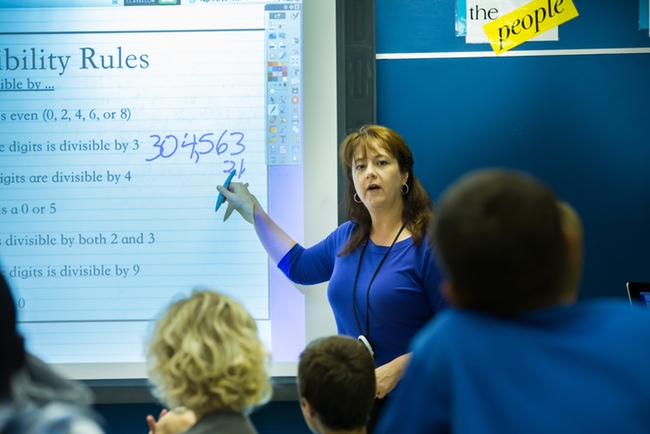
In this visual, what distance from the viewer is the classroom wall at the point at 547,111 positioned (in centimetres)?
257

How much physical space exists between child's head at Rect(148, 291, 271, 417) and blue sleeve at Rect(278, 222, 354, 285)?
1.02 metres

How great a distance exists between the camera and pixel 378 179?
2.18 meters

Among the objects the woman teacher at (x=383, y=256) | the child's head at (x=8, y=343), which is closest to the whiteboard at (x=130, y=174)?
the woman teacher at (x=383, y=256)

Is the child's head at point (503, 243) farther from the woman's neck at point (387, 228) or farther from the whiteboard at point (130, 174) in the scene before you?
the whiteboard at point (130, 174)

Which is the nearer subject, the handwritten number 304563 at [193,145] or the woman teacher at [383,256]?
the woman teacher at [383,256]

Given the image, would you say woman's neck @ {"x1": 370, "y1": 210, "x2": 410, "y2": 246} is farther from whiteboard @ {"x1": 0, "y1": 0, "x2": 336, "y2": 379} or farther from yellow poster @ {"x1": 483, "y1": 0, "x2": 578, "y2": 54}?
yellow poster @ {"x1": 483, "y1": 0, "x2": 578, "y2": 54}

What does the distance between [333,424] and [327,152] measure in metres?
1.23

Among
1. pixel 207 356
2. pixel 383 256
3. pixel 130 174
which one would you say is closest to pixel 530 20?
pixel 383 256

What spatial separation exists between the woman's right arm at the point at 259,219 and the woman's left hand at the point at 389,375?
2.01 feet

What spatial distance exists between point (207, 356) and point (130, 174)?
1426mm

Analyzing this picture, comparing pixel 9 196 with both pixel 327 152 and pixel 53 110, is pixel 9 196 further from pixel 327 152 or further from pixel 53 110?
pixel 327 152

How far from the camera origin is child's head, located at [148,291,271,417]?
1302mm

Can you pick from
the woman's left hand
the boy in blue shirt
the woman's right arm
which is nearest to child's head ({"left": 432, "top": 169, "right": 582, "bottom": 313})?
the boy in blue shirt

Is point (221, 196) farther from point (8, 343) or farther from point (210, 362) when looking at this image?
point (8, 343)
